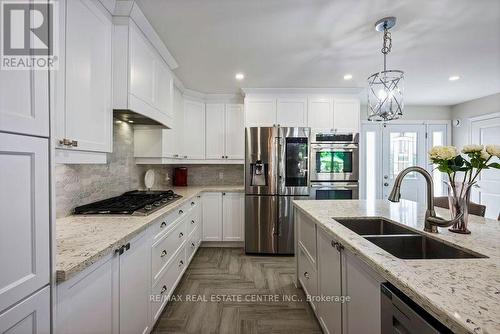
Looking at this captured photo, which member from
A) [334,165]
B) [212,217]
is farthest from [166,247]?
[334,165]

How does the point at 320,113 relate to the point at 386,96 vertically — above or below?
above

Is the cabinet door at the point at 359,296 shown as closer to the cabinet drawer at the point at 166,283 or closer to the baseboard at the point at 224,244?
the cabinet drawer at the point at 166,283

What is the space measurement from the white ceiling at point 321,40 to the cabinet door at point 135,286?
1.70 meters

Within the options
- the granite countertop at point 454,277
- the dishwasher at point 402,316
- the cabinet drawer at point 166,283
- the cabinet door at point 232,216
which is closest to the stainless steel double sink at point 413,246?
the granite countertop at point 454,277

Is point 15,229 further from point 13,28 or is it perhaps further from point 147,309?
point 147,309

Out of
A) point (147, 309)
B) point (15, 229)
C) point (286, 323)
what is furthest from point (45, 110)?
point (286, 323)

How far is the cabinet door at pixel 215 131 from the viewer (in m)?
3.73

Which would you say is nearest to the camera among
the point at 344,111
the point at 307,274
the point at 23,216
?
the point at 23,216

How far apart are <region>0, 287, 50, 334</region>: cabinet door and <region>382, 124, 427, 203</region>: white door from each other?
490cm

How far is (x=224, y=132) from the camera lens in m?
3.75

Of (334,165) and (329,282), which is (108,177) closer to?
(329,282)

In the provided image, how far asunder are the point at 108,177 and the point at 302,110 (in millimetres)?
2677

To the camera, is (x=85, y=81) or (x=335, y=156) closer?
(x=85, y=81)
